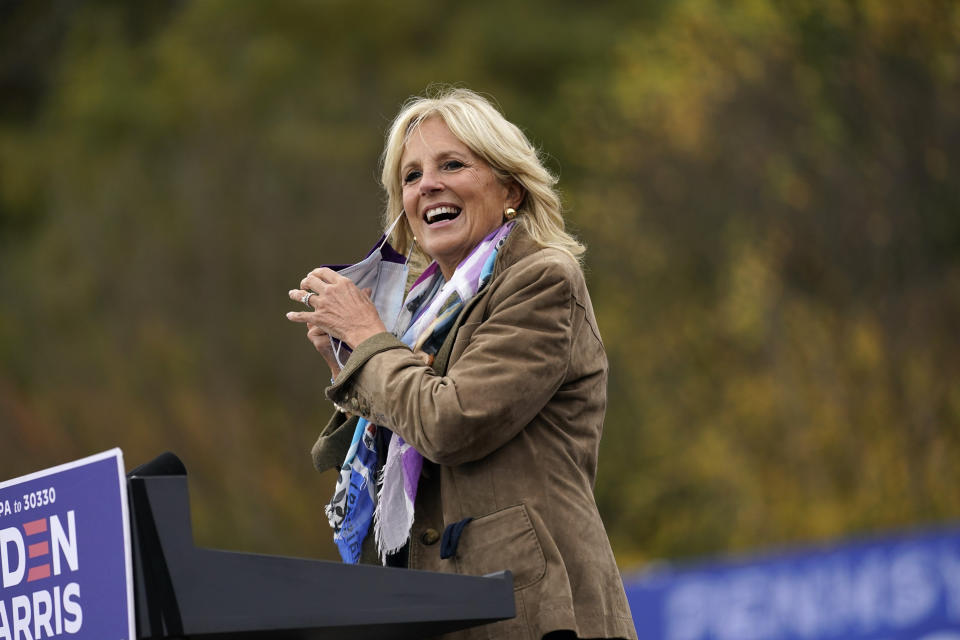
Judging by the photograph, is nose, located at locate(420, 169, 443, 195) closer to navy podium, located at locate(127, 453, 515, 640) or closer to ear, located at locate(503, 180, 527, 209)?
ear, located at locate(503, 180, 527, 209)

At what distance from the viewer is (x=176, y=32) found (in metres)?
18.6

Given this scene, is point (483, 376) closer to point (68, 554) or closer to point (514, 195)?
point (514, 195)

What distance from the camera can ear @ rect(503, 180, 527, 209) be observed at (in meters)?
2.87

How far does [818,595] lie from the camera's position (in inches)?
274

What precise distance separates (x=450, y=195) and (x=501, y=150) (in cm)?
13

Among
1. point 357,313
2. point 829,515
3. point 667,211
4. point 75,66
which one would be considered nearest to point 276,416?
point 667,211

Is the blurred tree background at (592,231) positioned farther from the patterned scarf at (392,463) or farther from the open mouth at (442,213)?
the patterned scarf at (392,463)

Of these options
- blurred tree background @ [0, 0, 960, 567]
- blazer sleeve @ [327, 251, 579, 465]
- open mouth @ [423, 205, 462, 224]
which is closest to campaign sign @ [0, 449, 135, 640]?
blazer sleeve @ [327, 251, 579, 465]

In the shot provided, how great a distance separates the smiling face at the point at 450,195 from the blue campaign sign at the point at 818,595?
4.25m

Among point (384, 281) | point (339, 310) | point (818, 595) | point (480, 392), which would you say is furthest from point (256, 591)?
point (818, 595)

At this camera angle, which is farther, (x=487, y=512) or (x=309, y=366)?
(x=309, y=366)

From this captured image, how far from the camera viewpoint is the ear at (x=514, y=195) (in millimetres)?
2869

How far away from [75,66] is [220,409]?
283 inches

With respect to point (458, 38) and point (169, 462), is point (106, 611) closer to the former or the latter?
point (169, 462)
